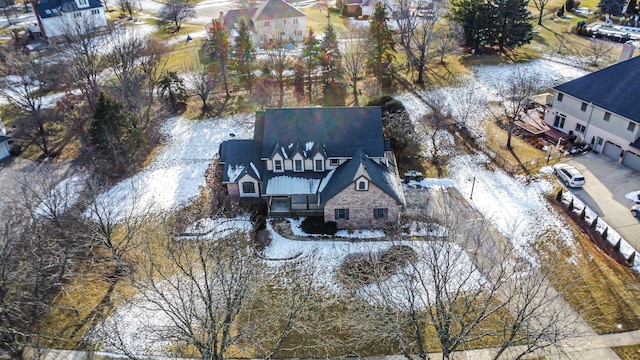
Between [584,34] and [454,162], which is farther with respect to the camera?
[584,34]

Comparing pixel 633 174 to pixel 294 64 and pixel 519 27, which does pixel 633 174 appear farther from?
pixel 294 64

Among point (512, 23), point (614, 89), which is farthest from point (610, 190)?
point (512, 23)

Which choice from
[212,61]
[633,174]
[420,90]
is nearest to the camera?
[633,174]

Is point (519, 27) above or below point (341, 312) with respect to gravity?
above

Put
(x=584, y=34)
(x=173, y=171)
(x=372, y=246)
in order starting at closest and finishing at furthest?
(x=372, y=246) → (x=173, y=171) → (x=584, y=34)

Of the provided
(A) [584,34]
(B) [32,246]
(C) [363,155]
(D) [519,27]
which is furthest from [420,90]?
(B) [32,246]

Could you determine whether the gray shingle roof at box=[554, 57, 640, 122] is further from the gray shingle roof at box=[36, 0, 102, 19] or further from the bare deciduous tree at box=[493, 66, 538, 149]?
the gray shingle roof at box=[36, 0, 102, 19]

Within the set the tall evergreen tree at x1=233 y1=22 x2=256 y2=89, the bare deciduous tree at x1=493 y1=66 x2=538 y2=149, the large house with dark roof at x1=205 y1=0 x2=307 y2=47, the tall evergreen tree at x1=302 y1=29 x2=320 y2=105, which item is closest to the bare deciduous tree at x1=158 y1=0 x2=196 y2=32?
the large house with dark roof at x1=205 y1=0 x2=307 y2=47

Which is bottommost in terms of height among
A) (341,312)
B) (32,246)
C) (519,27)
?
(341,312)
